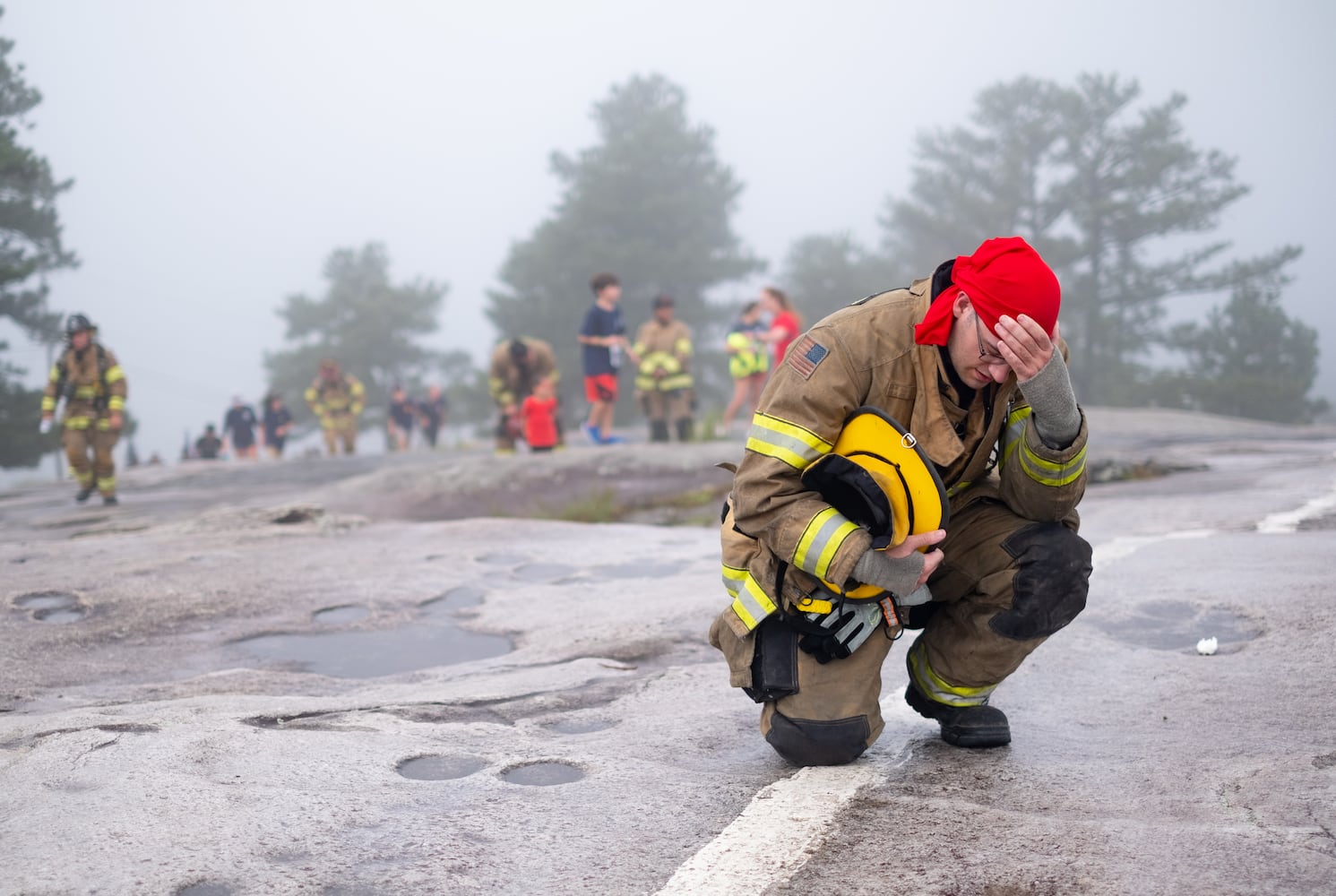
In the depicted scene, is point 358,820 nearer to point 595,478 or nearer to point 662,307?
point 595,478

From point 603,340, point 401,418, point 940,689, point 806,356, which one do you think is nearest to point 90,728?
point 806,356

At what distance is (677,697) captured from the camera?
141 inches

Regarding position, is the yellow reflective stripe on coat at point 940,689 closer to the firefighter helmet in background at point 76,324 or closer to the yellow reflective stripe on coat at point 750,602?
the yellow reflective stripe on coat at point 750,602

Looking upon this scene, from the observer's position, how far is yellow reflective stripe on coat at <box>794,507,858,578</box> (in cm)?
266

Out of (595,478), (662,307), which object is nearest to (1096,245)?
(662,307)

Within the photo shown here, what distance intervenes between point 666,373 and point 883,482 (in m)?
11.6

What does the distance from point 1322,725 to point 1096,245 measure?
35.6 m

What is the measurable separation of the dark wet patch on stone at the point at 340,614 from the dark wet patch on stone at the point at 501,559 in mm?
1144

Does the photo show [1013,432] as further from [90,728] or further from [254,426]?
[254,426]

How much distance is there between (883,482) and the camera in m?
2.66

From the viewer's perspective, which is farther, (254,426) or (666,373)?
(254,426)

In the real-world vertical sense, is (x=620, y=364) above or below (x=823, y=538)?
above

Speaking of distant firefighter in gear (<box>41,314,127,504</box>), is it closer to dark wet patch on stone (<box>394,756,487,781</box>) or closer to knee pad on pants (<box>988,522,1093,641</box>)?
dark wet patch on stone (<box>394,756,487,781</box>)

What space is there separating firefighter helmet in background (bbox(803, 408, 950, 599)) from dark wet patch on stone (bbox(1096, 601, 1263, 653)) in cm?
168
